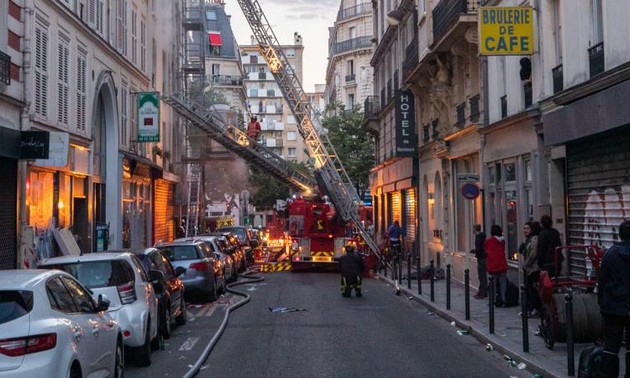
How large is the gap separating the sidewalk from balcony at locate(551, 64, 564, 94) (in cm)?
460

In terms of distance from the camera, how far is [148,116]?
28625 millimetres

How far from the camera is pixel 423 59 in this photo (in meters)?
24.9

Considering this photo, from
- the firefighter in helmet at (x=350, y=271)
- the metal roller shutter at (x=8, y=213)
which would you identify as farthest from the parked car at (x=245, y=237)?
the metal roller shutter at (x=8, y=213)

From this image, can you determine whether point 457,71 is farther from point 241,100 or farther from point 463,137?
point 241,100

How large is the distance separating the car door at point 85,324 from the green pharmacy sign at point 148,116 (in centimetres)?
2045

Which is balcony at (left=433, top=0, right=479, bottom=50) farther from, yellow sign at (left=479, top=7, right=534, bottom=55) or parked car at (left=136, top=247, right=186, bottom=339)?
parked car at (left=136, top=247, right=186, bottom=339)

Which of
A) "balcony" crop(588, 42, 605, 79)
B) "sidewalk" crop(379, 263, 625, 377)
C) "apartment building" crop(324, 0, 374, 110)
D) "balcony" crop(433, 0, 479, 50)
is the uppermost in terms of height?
"apartment building" crop(324, 0, 374, 110)

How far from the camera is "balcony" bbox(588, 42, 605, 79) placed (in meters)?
13.1

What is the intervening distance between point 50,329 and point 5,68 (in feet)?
36.6

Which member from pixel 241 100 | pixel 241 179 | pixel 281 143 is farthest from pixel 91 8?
pixel 281 143

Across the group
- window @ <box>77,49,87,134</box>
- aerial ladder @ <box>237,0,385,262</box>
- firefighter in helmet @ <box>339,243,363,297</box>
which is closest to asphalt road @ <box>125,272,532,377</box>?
firefighter in helmet @ <box>339,243,363,297</box>

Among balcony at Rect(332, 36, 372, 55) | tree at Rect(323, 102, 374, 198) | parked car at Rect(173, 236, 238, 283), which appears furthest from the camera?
balcony at Rect(332, 36, 372, 55)

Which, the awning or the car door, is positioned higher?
the awning

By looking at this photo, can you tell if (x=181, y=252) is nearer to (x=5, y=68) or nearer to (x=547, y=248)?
(x=5, y=68)
